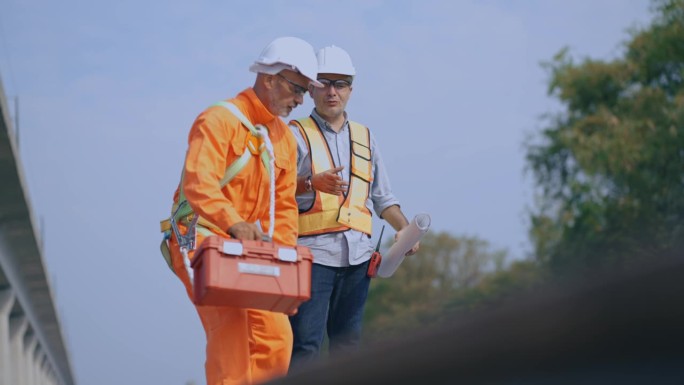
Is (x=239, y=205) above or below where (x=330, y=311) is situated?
above

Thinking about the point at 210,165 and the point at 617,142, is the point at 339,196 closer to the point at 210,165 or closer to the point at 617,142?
the point at 210,165

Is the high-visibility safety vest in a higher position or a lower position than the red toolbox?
higher

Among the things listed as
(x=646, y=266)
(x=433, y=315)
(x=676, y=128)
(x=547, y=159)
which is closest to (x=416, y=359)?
(x=433, y=315)

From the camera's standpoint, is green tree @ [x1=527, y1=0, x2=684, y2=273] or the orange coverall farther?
green tree @ [x1=527, y1=0, x2=684, y2=273]

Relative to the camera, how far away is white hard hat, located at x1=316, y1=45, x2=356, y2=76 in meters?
6.00

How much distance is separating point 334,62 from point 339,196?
0.66 meters

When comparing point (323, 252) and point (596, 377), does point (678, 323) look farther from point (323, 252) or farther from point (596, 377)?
point (323, 252)

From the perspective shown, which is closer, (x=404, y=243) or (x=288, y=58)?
(x=288, y=58)

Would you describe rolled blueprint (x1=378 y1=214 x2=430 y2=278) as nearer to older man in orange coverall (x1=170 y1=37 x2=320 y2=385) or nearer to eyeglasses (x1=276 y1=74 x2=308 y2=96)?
older man in orange coverall (x1=170 y1=37 x2=320 y2=385)

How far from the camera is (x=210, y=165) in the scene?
15.9ft

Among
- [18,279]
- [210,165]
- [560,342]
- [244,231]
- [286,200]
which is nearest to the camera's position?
[560,342]

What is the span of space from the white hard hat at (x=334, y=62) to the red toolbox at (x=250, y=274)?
1469mm

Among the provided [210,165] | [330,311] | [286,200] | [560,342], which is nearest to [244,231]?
[210,165]

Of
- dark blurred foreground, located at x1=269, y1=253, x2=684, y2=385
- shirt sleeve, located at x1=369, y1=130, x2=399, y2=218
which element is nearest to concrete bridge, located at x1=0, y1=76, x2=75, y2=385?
shirt sleeve, located at x1=369, y1=130, x2=399, y2=218
